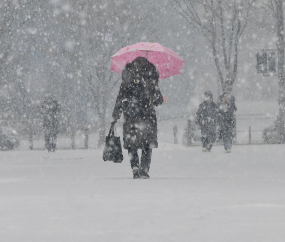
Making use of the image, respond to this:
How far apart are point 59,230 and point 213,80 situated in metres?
52.0

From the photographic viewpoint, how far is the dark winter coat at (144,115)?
9.62 meters

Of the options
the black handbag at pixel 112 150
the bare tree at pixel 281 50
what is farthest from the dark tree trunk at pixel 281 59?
the black handbag at pixel 112 150

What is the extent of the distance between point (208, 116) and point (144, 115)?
9.88 m

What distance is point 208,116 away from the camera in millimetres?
19438

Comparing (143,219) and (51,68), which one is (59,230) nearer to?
(143,219)

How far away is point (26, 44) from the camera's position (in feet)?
137

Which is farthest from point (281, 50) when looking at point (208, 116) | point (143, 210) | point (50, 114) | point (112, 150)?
point (143, 210)

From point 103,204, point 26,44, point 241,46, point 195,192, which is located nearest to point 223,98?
point 195,192

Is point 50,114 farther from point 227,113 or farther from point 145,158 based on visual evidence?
point 145,158

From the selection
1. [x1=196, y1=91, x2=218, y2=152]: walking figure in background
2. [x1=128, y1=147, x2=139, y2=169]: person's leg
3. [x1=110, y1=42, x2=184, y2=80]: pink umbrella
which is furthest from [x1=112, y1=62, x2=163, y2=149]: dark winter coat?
[x1=196, y1=91, x2=218, y2=152]: walking figure in background

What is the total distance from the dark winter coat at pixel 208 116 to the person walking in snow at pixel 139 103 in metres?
9.77

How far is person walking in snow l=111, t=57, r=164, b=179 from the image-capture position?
9.64 metres

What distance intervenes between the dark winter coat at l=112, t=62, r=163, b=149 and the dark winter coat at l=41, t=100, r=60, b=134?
12169mm

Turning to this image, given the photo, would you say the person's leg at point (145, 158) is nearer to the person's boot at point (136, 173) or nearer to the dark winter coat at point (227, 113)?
the person's boot at point (136, 173)
